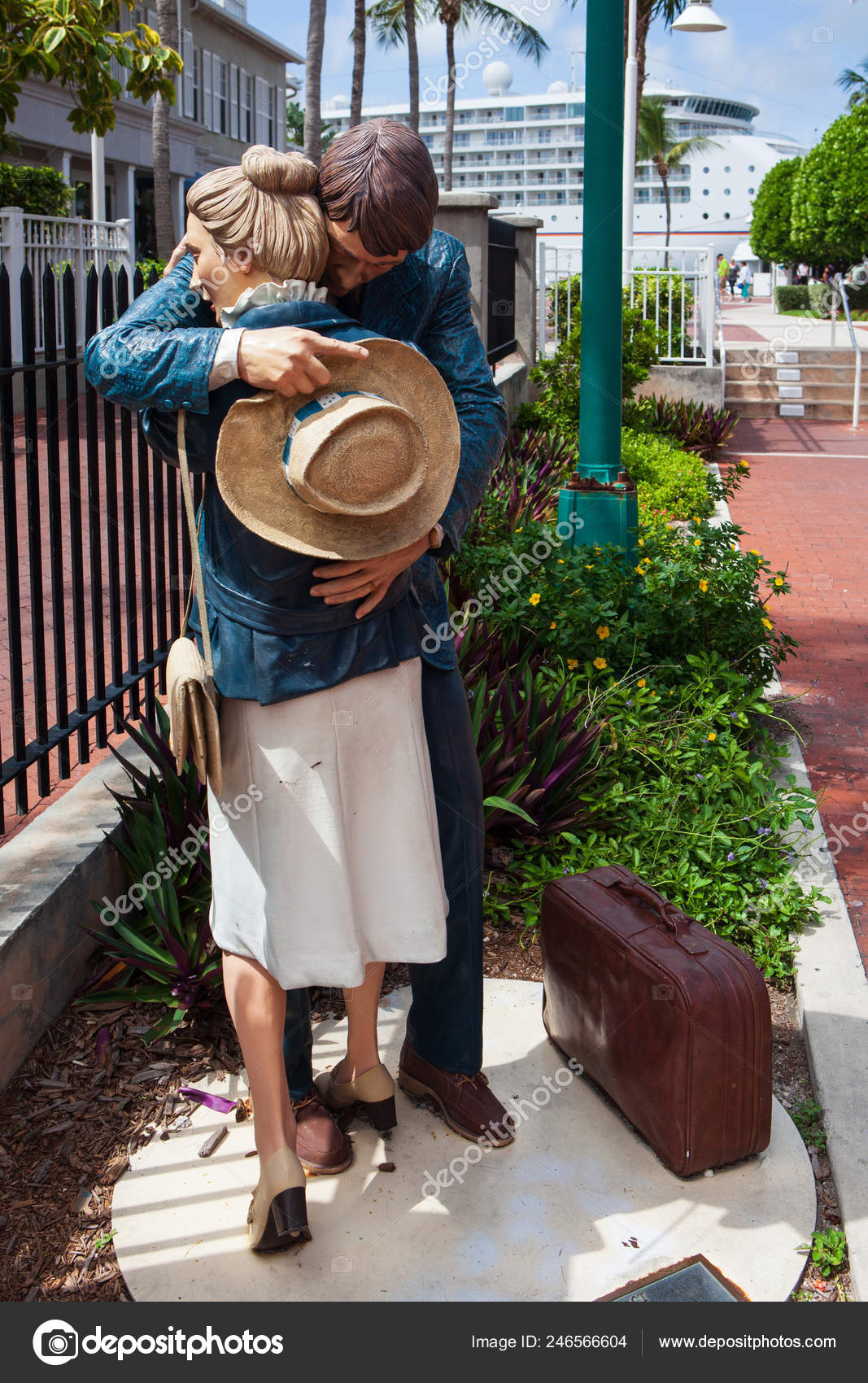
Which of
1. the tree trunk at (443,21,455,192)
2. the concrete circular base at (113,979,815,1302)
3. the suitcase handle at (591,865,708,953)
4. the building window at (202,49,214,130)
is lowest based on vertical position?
the concrete circular base at (113,979,815,1302)

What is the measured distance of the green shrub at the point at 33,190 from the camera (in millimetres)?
14539

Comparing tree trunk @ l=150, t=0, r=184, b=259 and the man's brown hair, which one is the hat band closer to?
the man's brown hair

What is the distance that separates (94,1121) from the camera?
2.72m

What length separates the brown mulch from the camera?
231 centimetres

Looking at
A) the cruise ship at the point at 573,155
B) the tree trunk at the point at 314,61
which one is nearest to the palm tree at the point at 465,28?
the tree trunk at the point at 314,61

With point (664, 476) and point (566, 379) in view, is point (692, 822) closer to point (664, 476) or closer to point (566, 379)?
point (664, 476)

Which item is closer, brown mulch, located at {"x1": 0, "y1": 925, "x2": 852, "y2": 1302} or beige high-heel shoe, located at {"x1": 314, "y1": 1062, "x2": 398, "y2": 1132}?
brown mulch, located at {"x1": 0, "y1": 925, "x2": 852, "y2": 1302}

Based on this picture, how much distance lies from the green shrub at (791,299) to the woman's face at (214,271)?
129 ft

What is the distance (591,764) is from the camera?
13.3 feet

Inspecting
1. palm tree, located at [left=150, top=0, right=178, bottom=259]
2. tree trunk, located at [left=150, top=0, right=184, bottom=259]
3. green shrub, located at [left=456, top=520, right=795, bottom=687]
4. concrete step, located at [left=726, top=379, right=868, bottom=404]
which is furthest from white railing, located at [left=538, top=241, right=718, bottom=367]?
green shrub, located at [left=456, top=520, right=795, bottom=687]

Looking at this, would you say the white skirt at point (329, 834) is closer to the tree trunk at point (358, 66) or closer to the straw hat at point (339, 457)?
the straw hat at point (339, 457)

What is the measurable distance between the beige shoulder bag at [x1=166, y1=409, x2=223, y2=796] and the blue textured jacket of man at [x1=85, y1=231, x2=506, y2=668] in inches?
4.3
